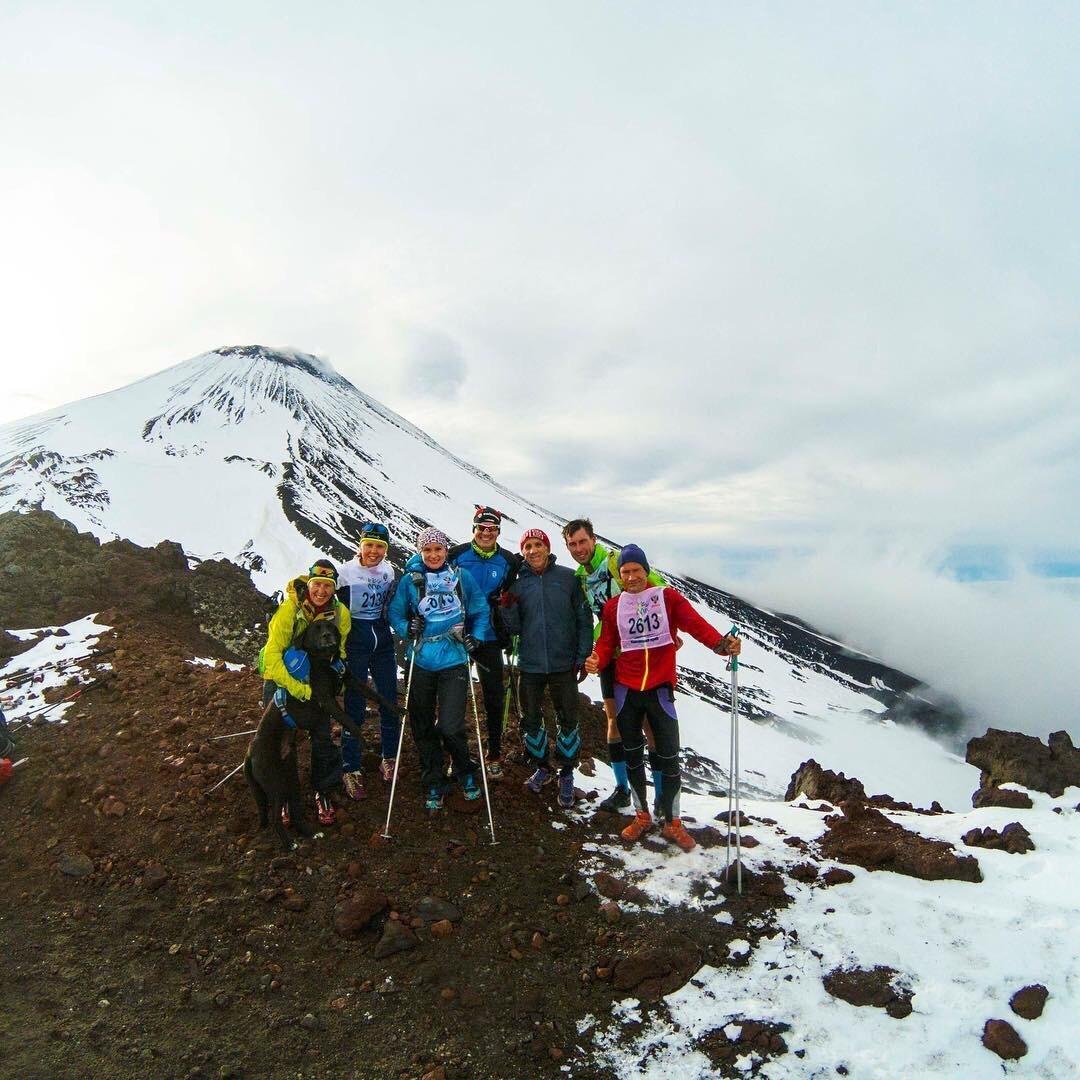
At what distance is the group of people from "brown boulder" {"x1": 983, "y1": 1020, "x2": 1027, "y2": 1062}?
229 centimetres

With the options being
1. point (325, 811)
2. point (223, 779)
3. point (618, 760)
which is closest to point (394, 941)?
point (325, 811)

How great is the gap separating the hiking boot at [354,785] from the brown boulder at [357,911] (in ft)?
4.30

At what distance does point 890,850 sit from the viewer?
5223 mm

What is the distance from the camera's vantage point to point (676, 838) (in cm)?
558

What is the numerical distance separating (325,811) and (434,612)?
2.01 metres

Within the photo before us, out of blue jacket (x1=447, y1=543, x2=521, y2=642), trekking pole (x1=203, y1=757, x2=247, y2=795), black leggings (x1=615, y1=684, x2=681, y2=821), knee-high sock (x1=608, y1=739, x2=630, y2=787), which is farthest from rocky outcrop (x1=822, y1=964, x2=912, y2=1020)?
trekking pole (x1=203, y1=757, x2=247, y2=795)

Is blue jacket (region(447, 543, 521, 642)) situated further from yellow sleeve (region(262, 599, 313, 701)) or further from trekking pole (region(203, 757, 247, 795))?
trekking pole (region(203, 757, 247, 795))

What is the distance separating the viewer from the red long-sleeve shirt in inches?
218

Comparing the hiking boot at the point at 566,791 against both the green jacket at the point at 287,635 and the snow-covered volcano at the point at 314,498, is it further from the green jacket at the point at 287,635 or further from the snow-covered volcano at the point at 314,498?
the snow-covered volcano at the point at 314,498

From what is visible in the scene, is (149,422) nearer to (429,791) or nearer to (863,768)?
(429,791)

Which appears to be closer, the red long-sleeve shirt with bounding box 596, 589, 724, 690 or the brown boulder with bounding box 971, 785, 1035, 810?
the red long-sleeve shirt with bounding box 596, 589, 724, 690

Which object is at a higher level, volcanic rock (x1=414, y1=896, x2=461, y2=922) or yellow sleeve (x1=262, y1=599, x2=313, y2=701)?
yellow sleeve (x1=262, y1=599, x2=313, y2=701)

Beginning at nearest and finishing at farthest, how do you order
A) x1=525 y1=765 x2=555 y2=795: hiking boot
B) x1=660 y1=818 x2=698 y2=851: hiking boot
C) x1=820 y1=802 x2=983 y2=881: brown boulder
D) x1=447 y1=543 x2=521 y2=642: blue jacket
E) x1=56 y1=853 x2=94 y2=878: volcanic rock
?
x1=820 y1=802 x2=983 y2=881: brown boulder → x1=56 y1=853 x2=94 y2=878: volcanic rock → x1=660 y1=818 x2=698 y2=851: hiking boot → x1=447 y1=543 x2=521 y2=642: blue jacket → x1=525 y1=765 x2=555 y2=795: hiking boot

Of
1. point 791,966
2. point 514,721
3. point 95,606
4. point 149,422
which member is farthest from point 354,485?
point 791,966
